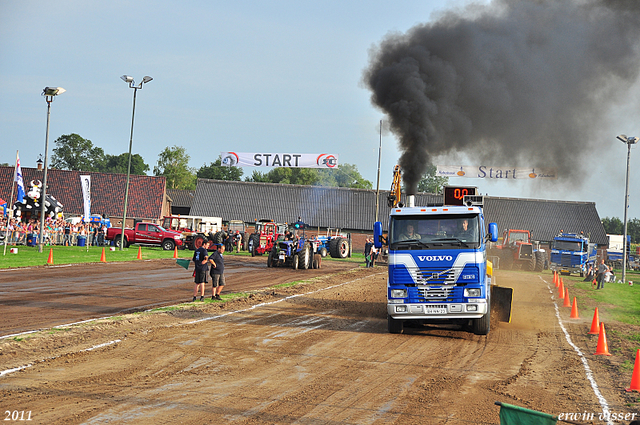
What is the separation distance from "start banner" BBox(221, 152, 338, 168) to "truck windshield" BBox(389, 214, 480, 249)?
168 feet

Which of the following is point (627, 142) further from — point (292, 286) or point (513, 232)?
point (292, 286)

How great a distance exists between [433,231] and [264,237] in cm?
2763

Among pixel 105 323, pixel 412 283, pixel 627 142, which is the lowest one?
pixel 105 323

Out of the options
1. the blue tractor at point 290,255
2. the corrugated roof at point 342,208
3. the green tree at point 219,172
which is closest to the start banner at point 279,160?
the corrugated roof at point 342,208

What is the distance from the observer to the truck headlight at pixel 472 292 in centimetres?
1151

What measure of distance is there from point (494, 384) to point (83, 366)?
19.3 ft

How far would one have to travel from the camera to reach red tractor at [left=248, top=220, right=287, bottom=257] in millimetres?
38219

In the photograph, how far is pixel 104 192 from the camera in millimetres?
62062

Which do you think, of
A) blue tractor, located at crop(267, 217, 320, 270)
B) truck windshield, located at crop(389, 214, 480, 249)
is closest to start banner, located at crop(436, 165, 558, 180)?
blue tractor, located at crop(267, 217, 320, 270)

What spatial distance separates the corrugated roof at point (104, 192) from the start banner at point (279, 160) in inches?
328

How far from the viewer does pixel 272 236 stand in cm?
3925

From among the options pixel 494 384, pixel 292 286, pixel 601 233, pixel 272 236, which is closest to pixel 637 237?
pixel 601 233

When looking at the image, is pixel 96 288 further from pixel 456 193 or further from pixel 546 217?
pixel 546 217

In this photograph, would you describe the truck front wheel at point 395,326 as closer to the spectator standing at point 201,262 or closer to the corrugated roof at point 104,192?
the spectator standing at point 201,262
